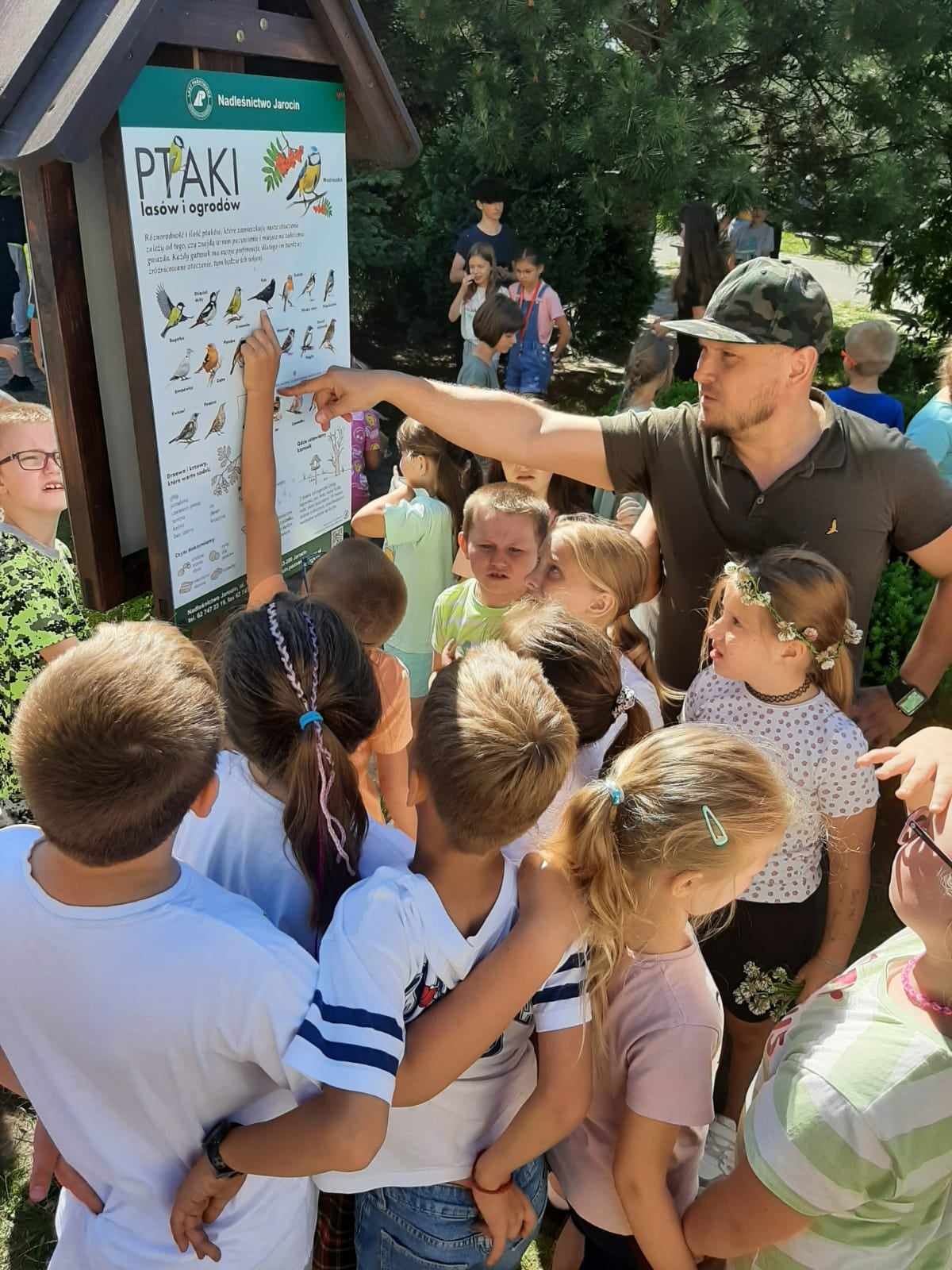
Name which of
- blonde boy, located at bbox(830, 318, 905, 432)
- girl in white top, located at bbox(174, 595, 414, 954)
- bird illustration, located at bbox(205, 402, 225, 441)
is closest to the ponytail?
girl in white top, located at bbox(174, 595, 414, 954)

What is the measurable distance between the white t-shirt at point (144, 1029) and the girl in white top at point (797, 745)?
4.14ft

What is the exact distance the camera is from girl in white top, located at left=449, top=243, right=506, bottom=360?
727 centimetres

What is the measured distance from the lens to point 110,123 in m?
1.70

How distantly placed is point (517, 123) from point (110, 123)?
5723mm

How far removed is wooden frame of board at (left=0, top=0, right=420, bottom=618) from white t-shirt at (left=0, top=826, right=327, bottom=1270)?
2.53 feet

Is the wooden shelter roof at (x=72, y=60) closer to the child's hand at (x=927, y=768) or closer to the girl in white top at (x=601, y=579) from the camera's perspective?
the girl in white top at (x=601, y=579)

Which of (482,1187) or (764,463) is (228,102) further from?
(482,1187)

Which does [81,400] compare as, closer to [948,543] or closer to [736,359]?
[736,359]

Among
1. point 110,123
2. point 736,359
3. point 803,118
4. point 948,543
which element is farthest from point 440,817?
point 803,118

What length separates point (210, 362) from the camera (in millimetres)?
2021

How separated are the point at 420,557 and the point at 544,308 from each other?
4279mm

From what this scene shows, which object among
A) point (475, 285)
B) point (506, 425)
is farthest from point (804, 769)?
point (475, 285)

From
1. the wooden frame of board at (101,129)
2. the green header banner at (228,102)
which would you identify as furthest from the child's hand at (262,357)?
the green header banner at (228,102)

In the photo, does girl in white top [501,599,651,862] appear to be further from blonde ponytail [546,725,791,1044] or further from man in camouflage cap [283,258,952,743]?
man in camouflage cap [283,258,952,743]
